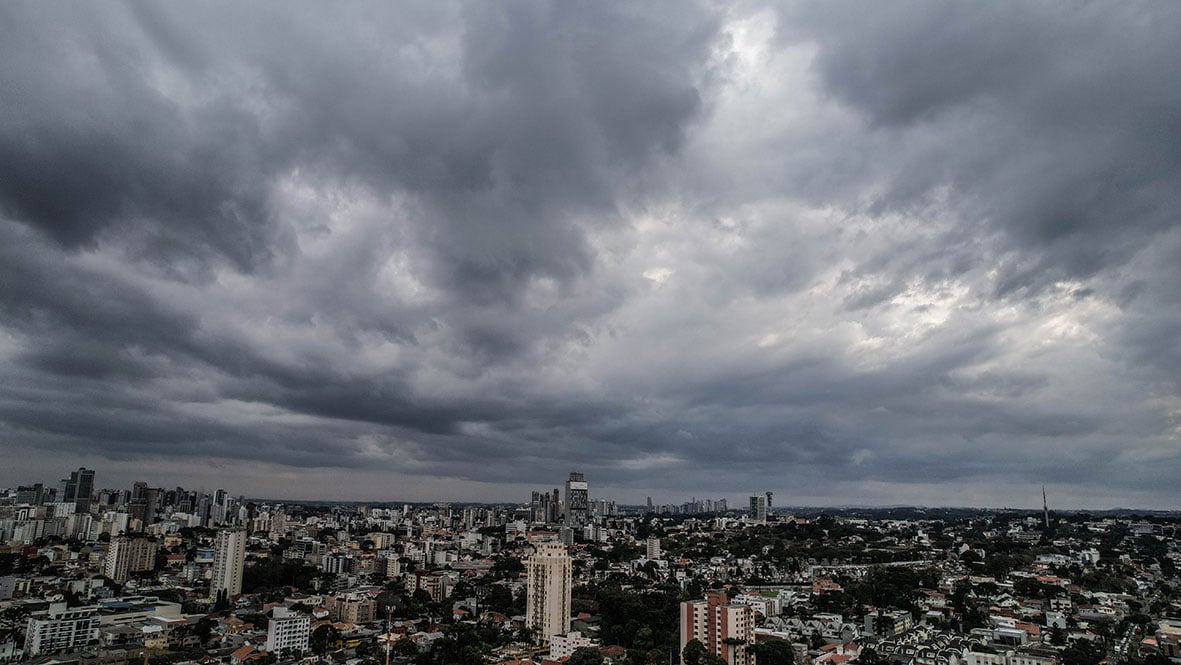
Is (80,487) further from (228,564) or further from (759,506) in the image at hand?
(759,506)

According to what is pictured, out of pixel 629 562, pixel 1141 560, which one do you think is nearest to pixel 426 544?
pixel 629 562

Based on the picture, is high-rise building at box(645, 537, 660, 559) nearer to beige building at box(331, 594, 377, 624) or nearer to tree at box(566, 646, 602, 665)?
beige building at box(331, 594, 377, 624)

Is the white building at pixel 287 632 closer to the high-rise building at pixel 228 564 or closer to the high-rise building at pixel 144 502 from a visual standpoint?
the high-rise building at pixel 228 564

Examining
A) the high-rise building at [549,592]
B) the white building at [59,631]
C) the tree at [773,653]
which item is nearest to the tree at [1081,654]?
the tree at [773,653]

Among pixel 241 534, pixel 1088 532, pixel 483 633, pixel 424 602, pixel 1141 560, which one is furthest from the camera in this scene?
pixel 1088 532

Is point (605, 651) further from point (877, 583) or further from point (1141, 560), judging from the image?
point (1141, 560)

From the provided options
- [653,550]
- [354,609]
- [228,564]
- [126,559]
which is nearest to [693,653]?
[354,609]

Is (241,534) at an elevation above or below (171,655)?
above
